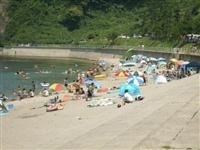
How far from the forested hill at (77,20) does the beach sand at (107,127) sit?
81944 millimetres

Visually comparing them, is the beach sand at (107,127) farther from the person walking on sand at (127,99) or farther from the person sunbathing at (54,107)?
the person walking on sand at (127,99)

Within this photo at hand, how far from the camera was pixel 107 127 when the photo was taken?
22531mm

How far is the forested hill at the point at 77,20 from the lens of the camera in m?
129

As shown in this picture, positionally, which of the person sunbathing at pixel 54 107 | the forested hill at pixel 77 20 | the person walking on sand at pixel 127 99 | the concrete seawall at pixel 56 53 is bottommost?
the concrete seawall at pixel 56 53

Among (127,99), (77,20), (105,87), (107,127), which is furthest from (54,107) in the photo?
(77,20)

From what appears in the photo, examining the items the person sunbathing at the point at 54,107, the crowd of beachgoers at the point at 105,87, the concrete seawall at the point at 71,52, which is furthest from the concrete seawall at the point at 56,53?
the person sunbathing at the point at 54,107

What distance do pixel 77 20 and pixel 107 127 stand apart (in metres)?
136

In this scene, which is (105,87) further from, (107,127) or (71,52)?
(71,52)

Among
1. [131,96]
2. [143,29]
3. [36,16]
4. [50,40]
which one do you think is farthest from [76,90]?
[36,16]

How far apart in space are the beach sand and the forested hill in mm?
81944

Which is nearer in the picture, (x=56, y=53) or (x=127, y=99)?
(x=127, y=99)

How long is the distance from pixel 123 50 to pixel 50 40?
38.7 m

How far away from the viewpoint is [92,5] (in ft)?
554

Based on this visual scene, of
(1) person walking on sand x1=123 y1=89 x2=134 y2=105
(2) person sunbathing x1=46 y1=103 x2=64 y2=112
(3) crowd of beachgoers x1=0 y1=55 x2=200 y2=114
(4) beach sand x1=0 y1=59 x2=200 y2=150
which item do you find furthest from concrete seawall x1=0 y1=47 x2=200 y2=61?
(4) beach sand x1=0 y1=59 x2=200 y2=150
